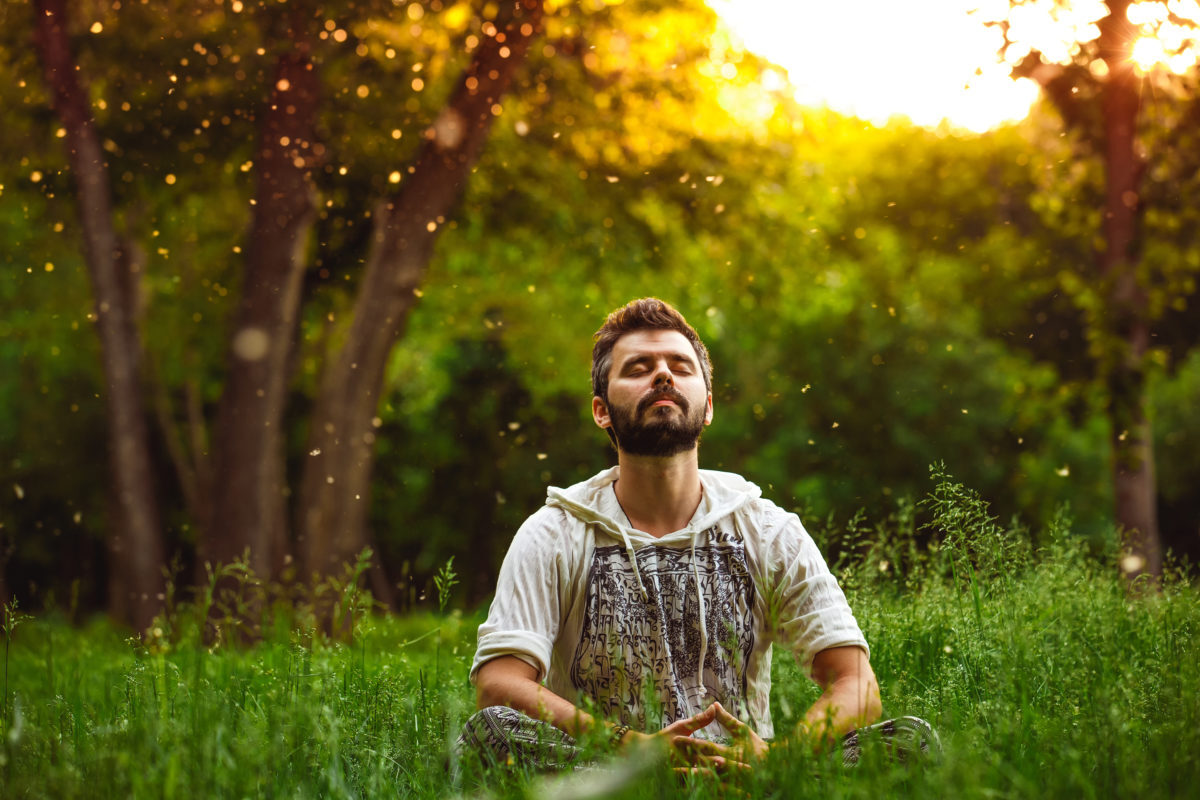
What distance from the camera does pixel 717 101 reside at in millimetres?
10992

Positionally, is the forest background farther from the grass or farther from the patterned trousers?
the patterned trousers

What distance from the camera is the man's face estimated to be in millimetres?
3154

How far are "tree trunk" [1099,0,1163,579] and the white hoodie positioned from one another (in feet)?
16.9

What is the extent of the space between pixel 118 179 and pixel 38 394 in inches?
381

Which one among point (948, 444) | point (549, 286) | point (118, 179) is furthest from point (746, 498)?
point (948, 444)

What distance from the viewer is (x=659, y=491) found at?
3213 mm

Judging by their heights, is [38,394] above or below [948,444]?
above

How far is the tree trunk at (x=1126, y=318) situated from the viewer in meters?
7.63

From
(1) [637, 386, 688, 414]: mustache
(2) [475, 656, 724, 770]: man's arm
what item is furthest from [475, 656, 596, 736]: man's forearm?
(1) [637, 386, 688, 414]: mustache

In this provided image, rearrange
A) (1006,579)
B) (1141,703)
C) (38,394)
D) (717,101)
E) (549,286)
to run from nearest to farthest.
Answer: (1141,703) < (1006,579) < (717,101) < (549,286) < (38,394)

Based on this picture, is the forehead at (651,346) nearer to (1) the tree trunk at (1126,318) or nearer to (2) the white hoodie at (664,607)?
(2) the white hoodie at (664,607)

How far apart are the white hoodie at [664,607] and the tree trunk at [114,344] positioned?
6.13 m

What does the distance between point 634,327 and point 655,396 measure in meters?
0.35

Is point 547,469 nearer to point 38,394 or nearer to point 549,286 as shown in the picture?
point 549,286
